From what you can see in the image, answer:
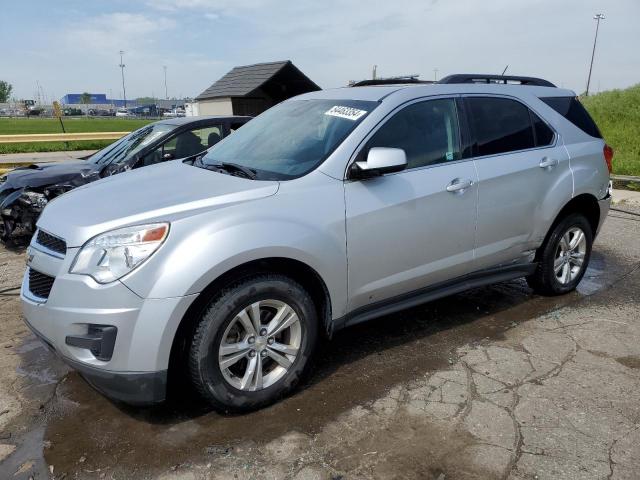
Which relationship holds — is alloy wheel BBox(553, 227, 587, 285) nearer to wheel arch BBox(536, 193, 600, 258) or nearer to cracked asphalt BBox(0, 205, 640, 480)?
wheel arch BBox(536, 193, 600, 258)

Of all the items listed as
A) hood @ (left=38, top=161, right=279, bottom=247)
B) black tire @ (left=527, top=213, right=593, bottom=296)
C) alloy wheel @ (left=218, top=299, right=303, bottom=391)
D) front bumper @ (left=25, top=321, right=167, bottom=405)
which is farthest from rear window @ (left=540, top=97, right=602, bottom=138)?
front bumper @ (left=25, top=321, right=167, bottom=405)

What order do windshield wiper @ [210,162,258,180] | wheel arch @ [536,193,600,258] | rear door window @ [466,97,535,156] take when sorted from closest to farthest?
windshield wiper @ [210,162,258,180] < rear door window @ [466,97,535,156] < wheel arch @ [536,193,600,258]

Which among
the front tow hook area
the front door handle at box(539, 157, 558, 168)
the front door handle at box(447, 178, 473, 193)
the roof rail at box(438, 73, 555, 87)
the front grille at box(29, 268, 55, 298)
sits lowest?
the front tow hook area

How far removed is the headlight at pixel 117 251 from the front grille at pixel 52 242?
177mm

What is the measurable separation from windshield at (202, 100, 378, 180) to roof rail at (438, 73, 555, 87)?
97cm

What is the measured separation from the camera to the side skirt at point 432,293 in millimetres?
3396

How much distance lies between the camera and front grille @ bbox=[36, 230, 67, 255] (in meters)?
2.77

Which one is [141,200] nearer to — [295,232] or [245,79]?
[295,232]

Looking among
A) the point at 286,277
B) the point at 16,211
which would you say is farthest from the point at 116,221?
the point at 16,211

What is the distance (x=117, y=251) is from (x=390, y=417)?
Answer: 1714 millimetres

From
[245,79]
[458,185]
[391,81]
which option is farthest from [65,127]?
[458,185]

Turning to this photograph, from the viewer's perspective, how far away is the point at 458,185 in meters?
3.64

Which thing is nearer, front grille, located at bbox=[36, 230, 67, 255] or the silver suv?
the silver suv

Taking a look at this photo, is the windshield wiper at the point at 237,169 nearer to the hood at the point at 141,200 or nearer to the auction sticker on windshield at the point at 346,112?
the hood at the point at 141,200
